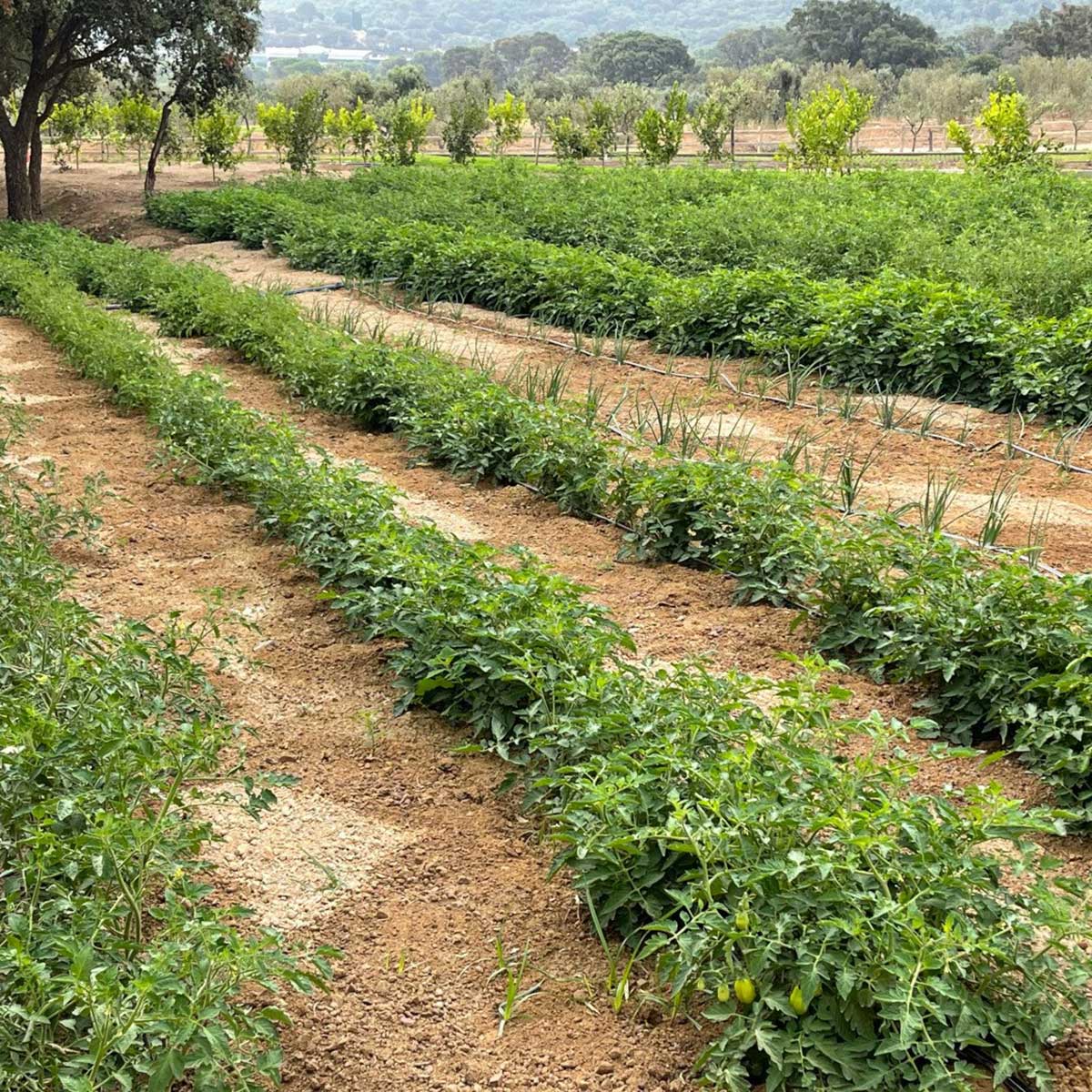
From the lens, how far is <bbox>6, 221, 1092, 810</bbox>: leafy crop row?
14.0 ft

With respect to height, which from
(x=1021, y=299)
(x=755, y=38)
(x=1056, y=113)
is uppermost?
(x=755, y=38)

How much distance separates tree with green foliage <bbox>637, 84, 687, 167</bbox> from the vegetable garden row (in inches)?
746

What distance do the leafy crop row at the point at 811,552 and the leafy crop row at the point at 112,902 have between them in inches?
97.2

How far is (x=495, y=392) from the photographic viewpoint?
7602mm

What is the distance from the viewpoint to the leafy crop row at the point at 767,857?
276cm

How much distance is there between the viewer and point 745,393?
938 centimetres

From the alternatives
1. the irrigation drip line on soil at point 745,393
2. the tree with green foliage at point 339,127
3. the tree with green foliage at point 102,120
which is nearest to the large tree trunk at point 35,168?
the irrigation drip line on soil at point 745,393

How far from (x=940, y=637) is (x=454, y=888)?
80.4 inches

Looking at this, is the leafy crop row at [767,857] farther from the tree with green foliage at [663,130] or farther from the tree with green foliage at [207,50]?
the tree with green foliage at [663,130]

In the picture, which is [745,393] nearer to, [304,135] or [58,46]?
[58,46]

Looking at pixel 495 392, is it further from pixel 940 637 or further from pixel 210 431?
Answer: pixel 940 637

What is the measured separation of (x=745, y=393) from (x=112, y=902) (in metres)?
7.07

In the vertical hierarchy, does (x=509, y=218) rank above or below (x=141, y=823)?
above

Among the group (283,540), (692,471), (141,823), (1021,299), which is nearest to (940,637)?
(692,471)
